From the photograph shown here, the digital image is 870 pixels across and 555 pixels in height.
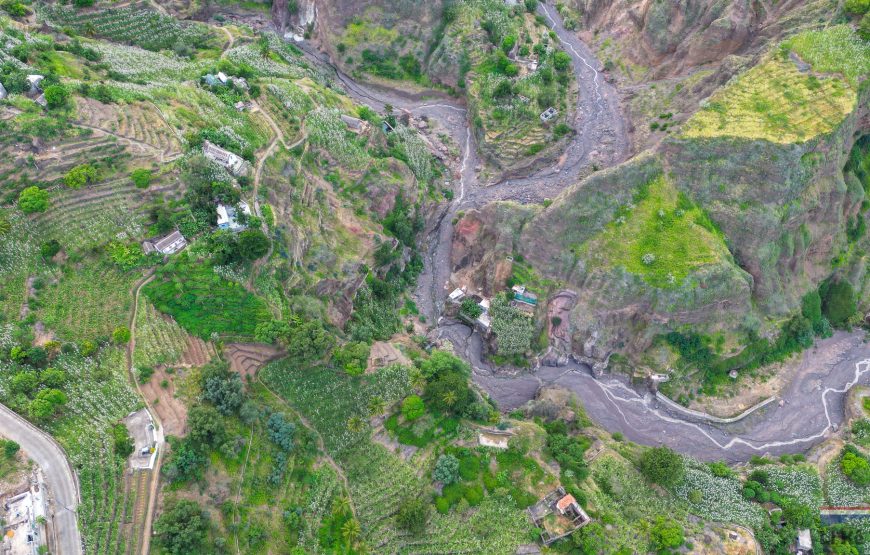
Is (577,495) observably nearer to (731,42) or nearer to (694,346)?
(694,346)

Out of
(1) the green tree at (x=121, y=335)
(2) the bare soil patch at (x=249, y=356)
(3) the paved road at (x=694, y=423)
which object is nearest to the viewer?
(1) the green tree at (x=121, y=335)

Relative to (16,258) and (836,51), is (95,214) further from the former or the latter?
(836,51)

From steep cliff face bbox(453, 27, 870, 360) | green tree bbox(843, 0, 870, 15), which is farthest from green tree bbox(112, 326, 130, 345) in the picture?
green tree bbox(843, 0, 870, 15)

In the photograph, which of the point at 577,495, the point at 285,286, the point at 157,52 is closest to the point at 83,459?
the point at 285,286

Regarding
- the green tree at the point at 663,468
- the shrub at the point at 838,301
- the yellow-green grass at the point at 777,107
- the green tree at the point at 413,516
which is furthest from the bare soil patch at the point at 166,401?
the shrub at the point at 838,301

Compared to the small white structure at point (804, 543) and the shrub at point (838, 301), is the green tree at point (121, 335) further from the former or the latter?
the shrub at point (838, 301)

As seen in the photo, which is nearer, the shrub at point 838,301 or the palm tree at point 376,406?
the palm tree at point 376,406

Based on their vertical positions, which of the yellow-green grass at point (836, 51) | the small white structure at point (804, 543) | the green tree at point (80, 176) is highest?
the yellow-green grass at point (836, 51)
